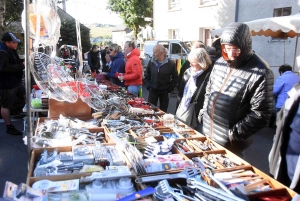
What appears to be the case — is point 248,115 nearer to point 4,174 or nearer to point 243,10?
point 4,174

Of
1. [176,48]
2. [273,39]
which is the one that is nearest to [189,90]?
[273,39]

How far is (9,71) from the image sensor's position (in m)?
4.21

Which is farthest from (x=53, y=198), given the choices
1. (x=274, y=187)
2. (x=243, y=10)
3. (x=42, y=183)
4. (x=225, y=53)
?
(x=243, y=10)

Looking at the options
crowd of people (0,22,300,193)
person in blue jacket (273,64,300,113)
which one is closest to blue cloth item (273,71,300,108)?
person in blue jacket (273,64,300,113)

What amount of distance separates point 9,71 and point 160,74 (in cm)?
226

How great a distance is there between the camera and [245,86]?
7.01 ft

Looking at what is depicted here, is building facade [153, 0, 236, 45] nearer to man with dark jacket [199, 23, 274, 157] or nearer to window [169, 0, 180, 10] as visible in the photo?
window [169, 0, 180, 10]

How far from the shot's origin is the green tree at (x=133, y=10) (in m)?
20.3

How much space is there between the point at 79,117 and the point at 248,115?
1746 millimetres

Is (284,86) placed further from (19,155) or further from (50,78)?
(19,155)

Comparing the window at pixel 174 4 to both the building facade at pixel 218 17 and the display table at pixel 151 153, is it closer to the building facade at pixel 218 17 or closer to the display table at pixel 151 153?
the building facade at pixel 218 17

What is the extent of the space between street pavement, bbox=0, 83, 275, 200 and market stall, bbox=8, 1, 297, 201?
0.99 m

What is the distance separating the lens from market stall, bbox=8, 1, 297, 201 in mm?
1472

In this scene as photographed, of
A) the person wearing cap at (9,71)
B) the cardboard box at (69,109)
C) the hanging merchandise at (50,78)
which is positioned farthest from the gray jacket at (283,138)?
the person wearing cap at (9,71)
